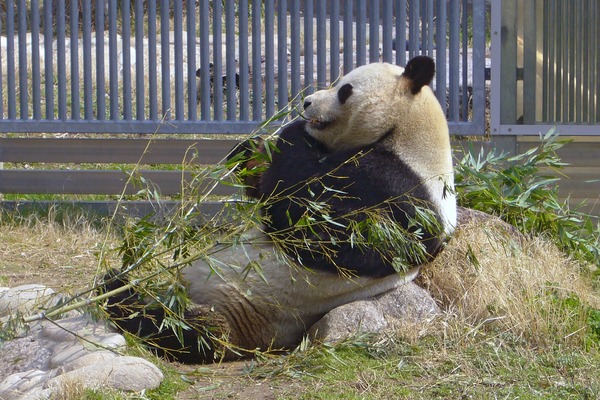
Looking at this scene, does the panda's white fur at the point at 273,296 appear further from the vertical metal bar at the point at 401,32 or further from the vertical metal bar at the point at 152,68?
the vertical metal bar at the point at 401,32

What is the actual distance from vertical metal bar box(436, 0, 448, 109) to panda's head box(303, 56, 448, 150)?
2.64 meters

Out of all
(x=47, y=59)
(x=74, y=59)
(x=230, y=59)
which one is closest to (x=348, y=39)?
(x=230, y=59)

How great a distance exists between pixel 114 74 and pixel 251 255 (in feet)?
11.3

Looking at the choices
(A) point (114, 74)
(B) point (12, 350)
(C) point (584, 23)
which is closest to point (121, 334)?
(B) point (12, 350)

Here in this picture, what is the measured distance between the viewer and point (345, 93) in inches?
206

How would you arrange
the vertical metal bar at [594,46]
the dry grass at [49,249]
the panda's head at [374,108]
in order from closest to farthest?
the panda's head at [374,108] → the dry grass at [49,249] → the vertical metal bar at [594,46]

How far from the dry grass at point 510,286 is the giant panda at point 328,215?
278 millimetres

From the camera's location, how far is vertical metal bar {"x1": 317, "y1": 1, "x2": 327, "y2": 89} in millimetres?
7938

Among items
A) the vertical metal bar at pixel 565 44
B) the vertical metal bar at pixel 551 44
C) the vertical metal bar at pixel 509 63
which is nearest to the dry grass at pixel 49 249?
the vertical metal bar at pixel 509 63

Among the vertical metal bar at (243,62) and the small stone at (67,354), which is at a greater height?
the vertical metal bar at (243,62)

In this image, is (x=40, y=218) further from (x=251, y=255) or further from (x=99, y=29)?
(x=251, y=255)

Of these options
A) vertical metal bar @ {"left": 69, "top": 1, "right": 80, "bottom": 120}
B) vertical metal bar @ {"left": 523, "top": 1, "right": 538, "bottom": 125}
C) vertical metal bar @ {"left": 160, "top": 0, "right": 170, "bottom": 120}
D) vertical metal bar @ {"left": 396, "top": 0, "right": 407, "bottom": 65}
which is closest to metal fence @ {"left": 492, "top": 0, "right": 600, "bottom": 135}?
vertical metal bar @ {"left": 523, "top": 1, "right": 538, "bottom": 125}

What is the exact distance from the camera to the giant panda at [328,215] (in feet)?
15.8

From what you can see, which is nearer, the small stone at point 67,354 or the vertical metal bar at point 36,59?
the small stone at point 67,354
